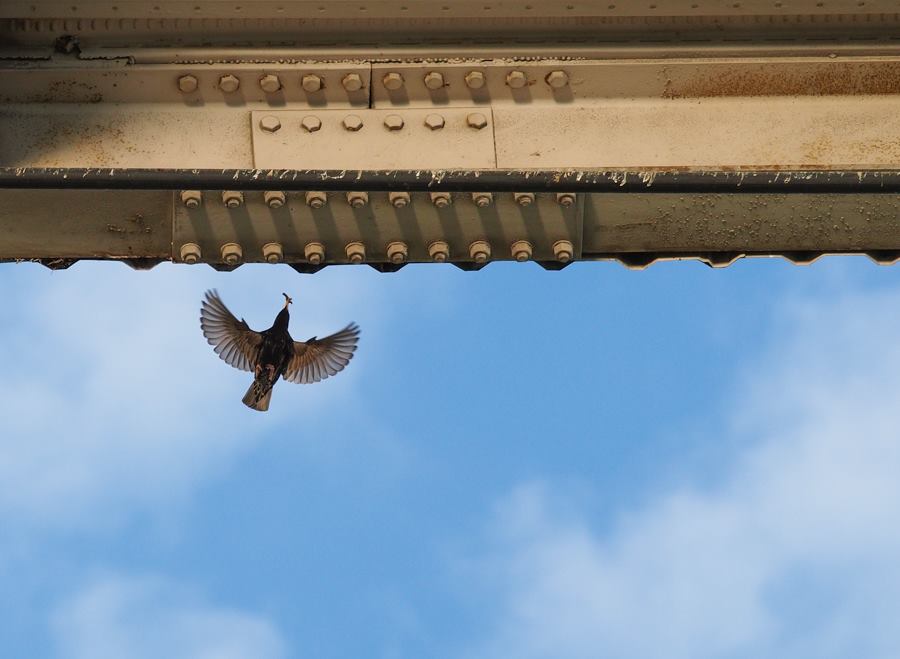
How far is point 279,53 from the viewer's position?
11828 millimetres

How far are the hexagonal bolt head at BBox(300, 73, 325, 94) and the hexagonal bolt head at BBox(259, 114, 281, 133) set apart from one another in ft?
0.99

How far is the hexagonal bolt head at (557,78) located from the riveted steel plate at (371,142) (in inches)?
20.8

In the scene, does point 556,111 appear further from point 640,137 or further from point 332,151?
point 332,151

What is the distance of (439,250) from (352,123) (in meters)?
1.15

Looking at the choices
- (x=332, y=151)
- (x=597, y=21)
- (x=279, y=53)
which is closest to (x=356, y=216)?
(x=332, y=151)

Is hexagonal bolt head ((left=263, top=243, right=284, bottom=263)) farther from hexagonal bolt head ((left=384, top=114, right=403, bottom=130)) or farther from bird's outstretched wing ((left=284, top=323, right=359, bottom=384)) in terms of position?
bird's outstretched wing ((left=284, top=323, right=359, bottom=384))

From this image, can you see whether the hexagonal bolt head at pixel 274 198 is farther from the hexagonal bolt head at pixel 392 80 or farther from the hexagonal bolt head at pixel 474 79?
the hexagonal bolt head at pixel 474 79

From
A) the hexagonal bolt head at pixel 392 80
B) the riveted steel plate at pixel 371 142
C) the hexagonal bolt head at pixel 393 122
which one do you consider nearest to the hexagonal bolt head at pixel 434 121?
the riveted steel plate at pixel 371 142

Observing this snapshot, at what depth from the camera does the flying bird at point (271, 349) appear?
1380cm

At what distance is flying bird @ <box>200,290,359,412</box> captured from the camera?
45.3 ft

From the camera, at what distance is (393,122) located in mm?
11695

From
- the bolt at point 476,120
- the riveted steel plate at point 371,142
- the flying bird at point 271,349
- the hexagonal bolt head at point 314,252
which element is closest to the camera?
the hexagonal bolt head at point 314,252

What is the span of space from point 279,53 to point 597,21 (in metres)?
2.24

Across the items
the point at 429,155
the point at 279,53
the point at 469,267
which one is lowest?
the point at 469,267
